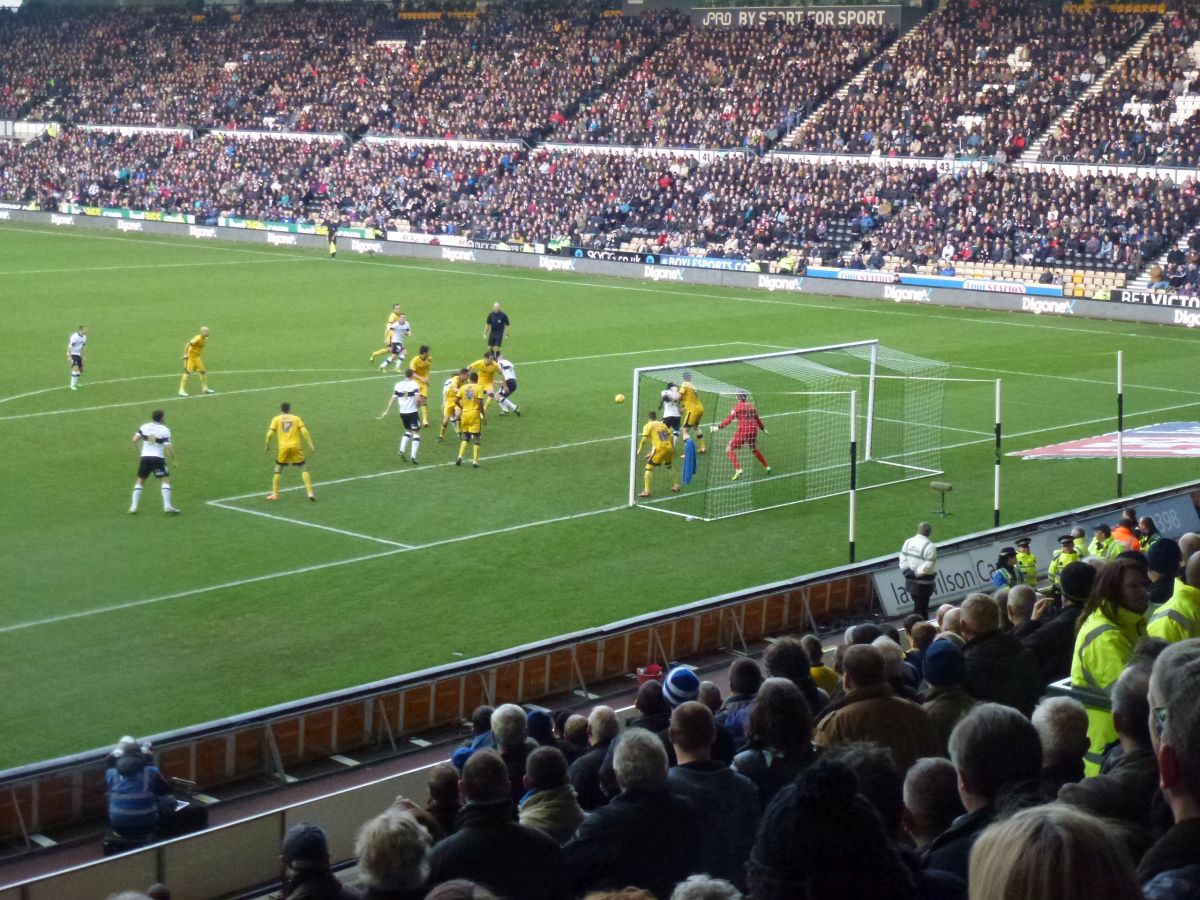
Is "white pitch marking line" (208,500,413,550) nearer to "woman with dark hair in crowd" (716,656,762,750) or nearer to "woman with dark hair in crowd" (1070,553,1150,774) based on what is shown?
"woman with dark hair in crowd" (716,656,762,750)

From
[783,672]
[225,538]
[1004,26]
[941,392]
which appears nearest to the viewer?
[783,672]

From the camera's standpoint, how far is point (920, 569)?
1734 centimetres

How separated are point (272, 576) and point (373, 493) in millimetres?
4393

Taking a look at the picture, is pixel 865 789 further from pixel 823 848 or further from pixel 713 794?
pixel 823 848

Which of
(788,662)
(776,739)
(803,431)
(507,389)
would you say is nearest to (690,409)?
(803,431)

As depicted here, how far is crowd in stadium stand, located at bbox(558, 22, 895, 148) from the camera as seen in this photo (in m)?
60.8

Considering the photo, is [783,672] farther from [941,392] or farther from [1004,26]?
[1004,26]

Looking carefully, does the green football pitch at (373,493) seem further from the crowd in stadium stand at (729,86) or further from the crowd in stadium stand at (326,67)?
the crowd in stadium stand at (326,67)

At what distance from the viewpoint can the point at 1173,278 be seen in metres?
42.9

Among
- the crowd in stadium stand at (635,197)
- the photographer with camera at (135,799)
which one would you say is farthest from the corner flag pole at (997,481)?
the crowd in stadium stand at (635,197)

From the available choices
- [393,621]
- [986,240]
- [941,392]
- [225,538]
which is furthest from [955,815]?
[986,240]

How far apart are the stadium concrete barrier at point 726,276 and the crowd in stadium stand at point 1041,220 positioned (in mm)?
1586

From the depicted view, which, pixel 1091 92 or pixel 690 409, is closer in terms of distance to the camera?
pixel 690 409

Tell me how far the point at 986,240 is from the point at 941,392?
17247 millimetres
